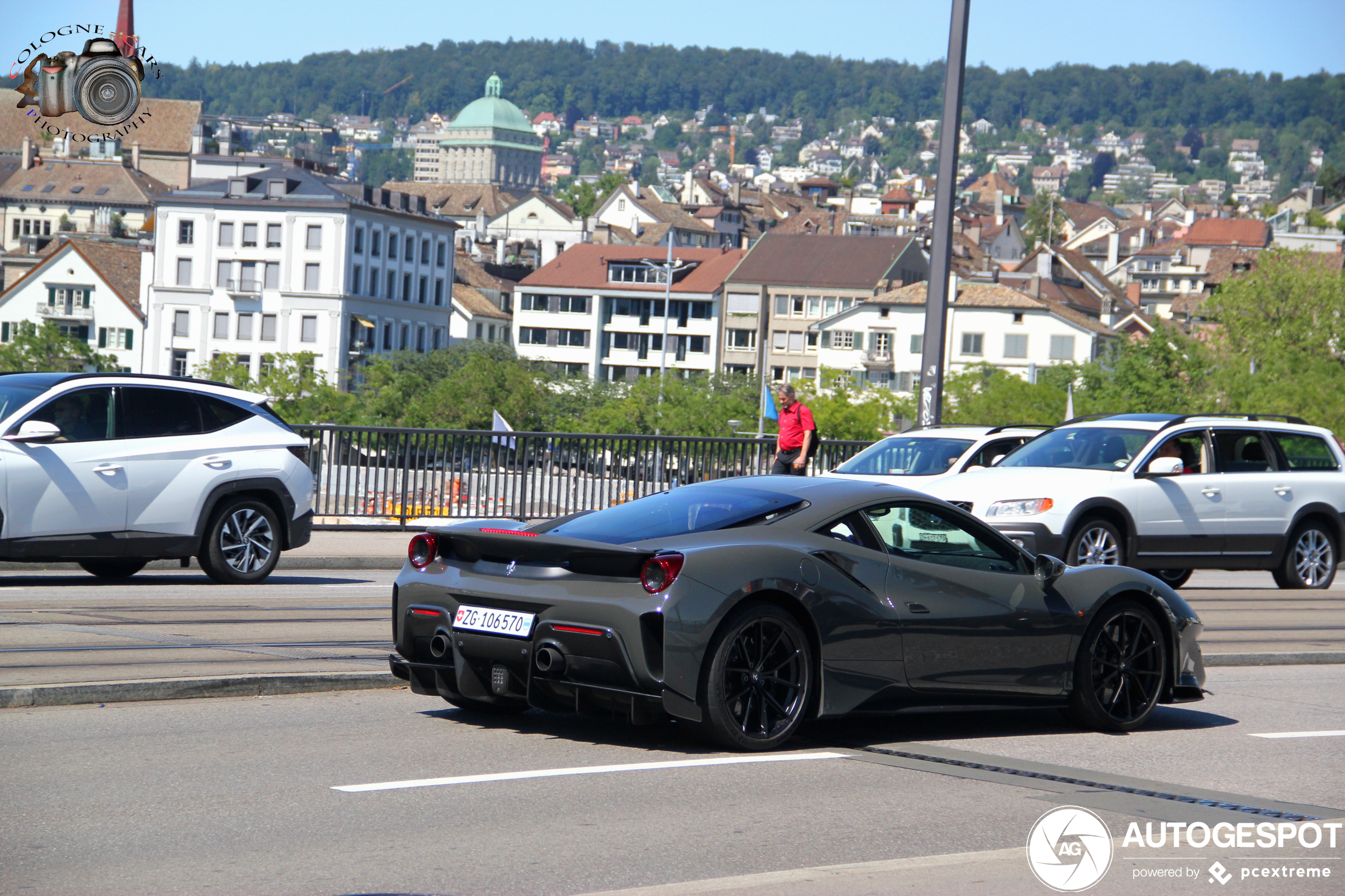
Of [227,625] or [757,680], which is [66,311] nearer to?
[227,625]

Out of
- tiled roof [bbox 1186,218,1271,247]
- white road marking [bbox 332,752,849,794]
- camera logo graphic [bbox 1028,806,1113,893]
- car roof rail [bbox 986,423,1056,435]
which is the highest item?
tiled roof [bbox 1186,218,1271,247]

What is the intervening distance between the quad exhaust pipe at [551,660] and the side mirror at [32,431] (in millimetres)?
6863

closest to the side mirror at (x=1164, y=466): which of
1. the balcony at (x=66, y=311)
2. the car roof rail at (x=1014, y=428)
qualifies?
the car roof rail at (x=1014, y=428)

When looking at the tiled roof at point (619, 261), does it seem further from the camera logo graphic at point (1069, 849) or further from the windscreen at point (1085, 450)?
the camera logo graphic at point (1069, 849)

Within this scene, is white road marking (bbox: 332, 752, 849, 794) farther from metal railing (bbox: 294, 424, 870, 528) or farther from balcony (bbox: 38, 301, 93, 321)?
balcony (bbox: 38, 301, 93, 321)

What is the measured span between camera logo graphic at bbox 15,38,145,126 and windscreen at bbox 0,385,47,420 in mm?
8358

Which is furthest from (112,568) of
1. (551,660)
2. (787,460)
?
(551,660)

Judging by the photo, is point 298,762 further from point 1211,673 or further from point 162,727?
point 1211,673

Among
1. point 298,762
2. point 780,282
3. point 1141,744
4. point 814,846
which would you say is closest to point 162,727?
point 298,762

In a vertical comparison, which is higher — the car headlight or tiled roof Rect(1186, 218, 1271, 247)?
tiled roof Rect(1186, 218, 1271, 247)

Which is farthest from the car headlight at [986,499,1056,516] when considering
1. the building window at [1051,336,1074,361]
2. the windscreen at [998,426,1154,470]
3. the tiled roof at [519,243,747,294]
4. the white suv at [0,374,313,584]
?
the tiled roof at [519,243,747,294]

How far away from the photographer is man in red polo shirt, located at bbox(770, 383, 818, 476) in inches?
803

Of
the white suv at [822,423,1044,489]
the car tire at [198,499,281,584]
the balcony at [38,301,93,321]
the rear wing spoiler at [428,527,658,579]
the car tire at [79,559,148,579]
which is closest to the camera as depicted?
the rear wing spoiler at [428,527,658,579]

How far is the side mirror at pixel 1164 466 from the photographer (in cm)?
1686
